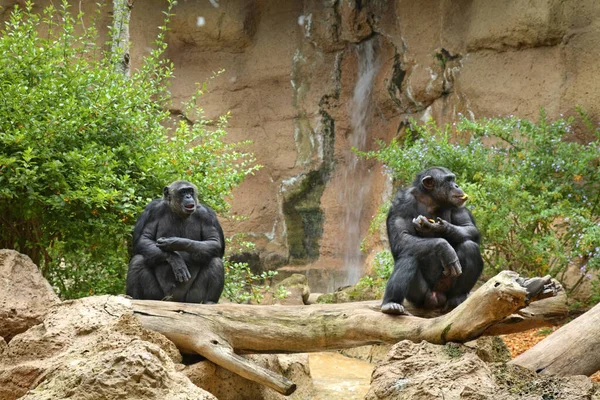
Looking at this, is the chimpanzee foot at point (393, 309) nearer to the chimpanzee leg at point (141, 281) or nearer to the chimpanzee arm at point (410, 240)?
the chimpanzee arm at point (410, 240)

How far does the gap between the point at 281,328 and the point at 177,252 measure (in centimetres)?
140

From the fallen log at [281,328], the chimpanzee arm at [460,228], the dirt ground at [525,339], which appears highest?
the chimpanzee arm at [460,228]

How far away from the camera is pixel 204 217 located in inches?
287

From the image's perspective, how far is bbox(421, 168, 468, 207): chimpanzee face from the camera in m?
6.68

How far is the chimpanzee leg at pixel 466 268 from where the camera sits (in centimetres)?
646

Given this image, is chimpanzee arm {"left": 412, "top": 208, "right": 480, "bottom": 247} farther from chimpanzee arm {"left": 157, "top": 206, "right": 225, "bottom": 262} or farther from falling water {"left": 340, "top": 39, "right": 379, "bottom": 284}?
falling water {"left": 340, "top": 39, "right": 379, "bottom": 284}

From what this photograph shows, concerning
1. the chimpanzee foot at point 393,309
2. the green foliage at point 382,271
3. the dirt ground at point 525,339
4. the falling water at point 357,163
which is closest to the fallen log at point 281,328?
the chimpanzee foot at point 393,309

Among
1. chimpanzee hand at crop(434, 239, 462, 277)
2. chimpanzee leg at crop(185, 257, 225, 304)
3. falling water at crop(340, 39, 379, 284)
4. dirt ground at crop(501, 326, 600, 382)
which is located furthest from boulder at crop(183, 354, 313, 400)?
falling water at crop(340, 39, 379, 284)

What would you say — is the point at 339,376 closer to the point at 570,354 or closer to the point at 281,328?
the point at 281,328

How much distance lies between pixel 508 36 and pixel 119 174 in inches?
294

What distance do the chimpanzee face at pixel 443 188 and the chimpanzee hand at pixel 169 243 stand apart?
2357 millimetres

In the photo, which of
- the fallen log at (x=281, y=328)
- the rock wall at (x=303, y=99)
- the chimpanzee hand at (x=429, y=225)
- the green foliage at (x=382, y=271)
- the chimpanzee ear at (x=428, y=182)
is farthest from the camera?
the rock wall at (x=303, y=99)

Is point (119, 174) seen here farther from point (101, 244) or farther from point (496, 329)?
point (496, 329)

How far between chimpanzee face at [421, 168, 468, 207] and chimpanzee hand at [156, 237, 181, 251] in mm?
2357
